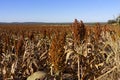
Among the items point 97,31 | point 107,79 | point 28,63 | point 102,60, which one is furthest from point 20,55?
point 97,31

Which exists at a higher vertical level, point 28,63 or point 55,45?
point 55,45

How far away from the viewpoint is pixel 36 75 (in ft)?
11.4

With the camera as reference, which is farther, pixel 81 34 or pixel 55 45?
pixel 81 34

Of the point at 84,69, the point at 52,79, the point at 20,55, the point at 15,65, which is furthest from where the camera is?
the point at 20,55

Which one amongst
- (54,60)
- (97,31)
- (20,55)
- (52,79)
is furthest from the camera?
(97,31)

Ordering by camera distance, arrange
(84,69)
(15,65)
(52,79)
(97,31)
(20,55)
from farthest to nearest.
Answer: (97,31) < (20,55) < (15,65) < (84,69) < (52,79)

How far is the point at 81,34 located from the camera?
15.1 feet

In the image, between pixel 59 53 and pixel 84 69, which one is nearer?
pixel 59 53

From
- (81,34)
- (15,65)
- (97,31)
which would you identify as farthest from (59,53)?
(97,31)

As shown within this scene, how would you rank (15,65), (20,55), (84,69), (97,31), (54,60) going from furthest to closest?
(97,31)
(20,55)
(15,65)
(84,69)
(54,60)

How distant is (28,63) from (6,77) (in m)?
1.40

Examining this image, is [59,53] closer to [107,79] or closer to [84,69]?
[107,79]

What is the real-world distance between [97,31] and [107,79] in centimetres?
463

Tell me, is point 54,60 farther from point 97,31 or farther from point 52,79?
point 97,31
